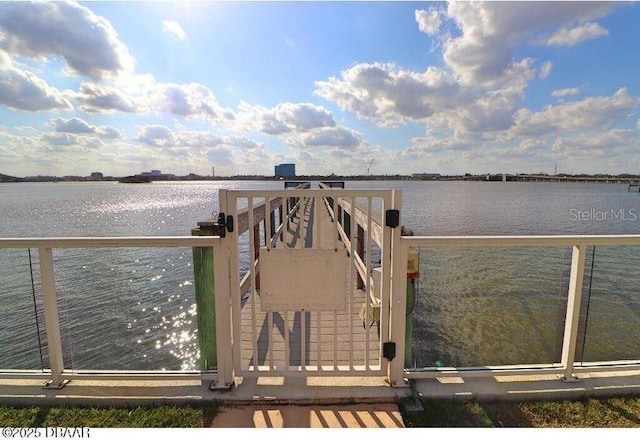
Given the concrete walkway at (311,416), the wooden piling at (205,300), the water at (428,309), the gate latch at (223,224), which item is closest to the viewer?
the concrete walkway at (311,416)

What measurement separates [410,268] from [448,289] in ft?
22.9

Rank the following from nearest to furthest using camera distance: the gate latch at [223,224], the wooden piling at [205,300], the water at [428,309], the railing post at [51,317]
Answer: the gate latch at [223,224]
the railing post at [51,317]
the wooden piling at [205,300]
the water at [428,309]

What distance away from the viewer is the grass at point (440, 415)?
238cm

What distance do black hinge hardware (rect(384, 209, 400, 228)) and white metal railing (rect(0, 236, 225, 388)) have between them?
130 centimetres

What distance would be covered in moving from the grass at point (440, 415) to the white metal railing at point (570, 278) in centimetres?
26

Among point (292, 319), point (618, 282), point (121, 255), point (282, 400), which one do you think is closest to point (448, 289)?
point (618, 282)

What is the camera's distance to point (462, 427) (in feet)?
7.70

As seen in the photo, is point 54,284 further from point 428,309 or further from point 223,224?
point 428,309

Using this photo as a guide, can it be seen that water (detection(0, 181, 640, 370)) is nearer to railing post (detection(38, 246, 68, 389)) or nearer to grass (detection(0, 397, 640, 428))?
railing post (detection(38, 246, 68, 389))

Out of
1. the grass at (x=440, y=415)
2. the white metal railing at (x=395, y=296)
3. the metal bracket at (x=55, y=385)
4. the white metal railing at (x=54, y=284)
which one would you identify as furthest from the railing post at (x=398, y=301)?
the metal bracket at (x=55, y=385)

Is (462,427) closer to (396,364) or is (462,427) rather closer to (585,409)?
(396,364)

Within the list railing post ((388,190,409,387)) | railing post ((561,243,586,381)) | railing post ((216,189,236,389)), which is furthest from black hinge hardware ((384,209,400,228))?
railing post ((561,243,586,381))

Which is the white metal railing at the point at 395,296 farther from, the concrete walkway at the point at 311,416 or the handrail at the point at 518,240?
the concrete walkway at the point at 311,416

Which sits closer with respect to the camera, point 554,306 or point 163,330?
point 163,330
